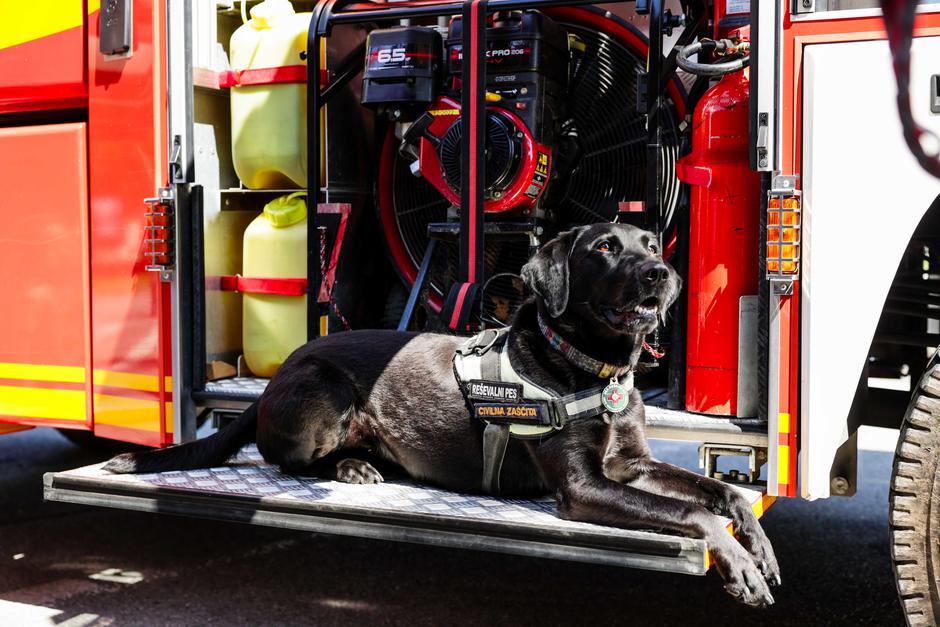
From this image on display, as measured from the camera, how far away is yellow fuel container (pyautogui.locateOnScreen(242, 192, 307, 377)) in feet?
14.2

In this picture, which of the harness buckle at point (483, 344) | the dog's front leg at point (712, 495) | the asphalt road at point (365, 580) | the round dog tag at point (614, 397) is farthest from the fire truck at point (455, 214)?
the asphalt road at point (365, 580)

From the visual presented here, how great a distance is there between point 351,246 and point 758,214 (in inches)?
73.9

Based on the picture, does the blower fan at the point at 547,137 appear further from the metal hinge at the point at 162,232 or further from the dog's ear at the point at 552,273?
the metal hinge at the point at 162,232

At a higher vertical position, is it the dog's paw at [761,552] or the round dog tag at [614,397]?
the round dog tag at [614,397]

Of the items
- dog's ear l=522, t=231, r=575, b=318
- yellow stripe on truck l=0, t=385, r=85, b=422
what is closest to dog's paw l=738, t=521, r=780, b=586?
dog's ear l=522, t=231, r=575, b=318

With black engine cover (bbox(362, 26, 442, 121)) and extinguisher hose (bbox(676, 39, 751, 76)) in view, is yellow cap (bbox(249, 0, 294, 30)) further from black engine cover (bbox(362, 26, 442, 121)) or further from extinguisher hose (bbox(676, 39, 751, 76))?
extinguisher hose (bbox(676, 39, 751, 76))

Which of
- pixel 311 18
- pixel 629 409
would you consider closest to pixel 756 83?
pixel 629 409

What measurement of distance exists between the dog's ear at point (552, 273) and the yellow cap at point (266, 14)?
1869 millimetres

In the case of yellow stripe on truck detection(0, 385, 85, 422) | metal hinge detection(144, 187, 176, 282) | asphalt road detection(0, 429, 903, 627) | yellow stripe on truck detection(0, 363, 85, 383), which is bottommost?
asphalt road detection(0, 429, 903, 627)

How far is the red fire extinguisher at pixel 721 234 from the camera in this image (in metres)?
3.21

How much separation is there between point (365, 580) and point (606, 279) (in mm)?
1846

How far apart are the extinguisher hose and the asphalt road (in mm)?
1875

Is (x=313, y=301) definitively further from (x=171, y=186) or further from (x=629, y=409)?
(x=629, y=409)

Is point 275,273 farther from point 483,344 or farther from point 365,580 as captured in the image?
point 483,344
